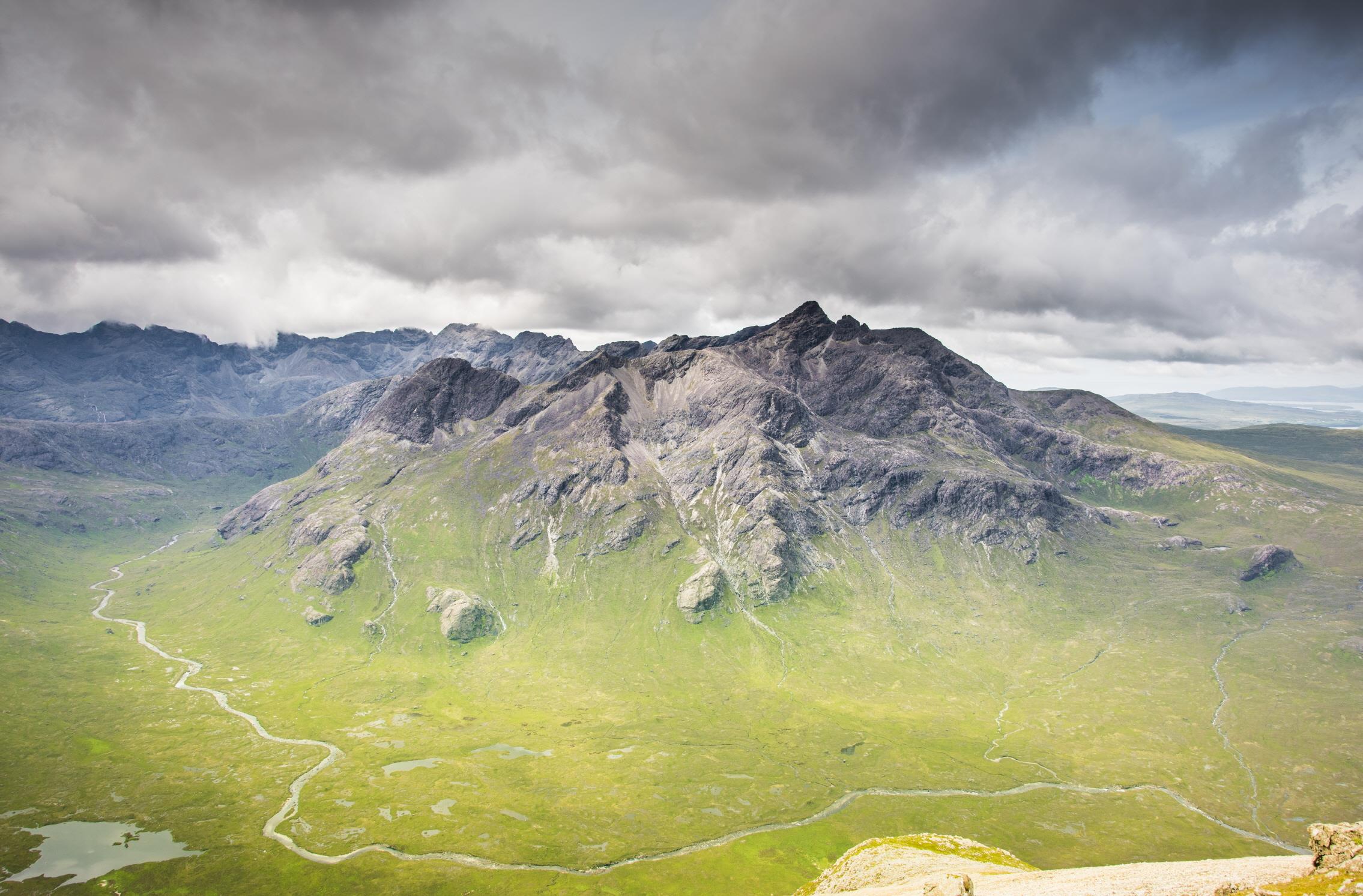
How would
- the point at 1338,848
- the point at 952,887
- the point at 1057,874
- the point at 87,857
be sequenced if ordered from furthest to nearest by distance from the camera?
the point at 87,857
the point at 1057,874
the point at 952,887
the point at 1338,848

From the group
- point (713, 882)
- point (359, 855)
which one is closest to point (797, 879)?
point (713, 882)

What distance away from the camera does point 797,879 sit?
188 metres

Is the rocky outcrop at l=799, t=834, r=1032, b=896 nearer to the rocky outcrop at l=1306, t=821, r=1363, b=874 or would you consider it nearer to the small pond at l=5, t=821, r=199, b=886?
the rocky outcrop at l=1306, t=821, r=1363, b=874

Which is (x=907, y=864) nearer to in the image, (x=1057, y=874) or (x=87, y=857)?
(x=1057, y=874)

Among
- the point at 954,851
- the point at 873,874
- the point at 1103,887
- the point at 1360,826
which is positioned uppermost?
the point at 1360,826

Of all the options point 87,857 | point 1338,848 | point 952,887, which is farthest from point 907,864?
point 87,857

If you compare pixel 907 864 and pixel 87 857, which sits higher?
pixel 907 864

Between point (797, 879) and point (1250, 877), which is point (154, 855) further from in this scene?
point (1250, 877)

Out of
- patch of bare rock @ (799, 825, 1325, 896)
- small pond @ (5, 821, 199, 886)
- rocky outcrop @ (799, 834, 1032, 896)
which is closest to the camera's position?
patch of bare rock @ (799, 825, 1325, 896)

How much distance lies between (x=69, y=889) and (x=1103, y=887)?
256 metres

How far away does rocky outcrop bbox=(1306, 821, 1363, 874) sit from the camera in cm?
6081

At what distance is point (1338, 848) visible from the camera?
64062 mm

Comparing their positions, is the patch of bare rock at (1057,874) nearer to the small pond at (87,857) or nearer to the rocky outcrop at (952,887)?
the rocky outcrop at (952,887)

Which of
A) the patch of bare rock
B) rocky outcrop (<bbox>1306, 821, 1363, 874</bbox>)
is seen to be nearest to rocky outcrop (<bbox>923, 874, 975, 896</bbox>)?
the patch of bare rock
